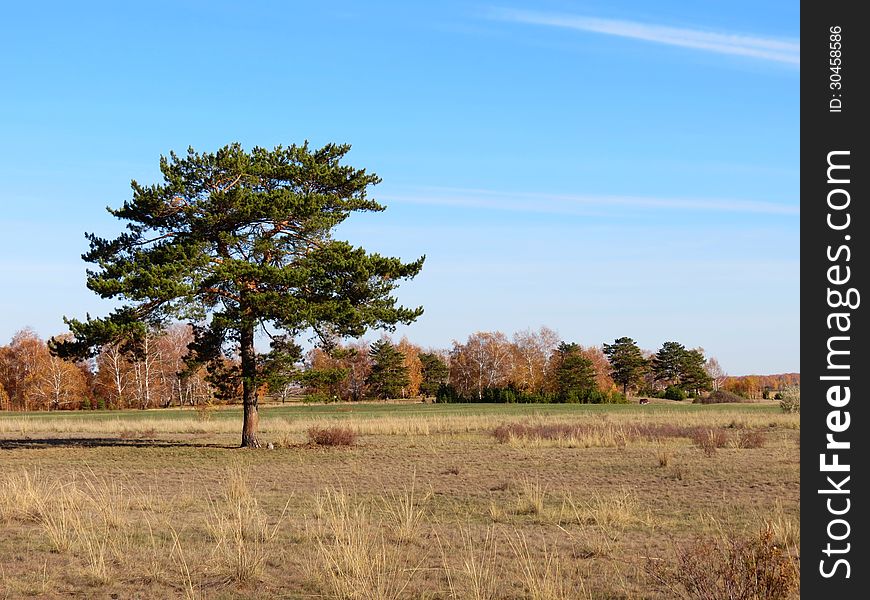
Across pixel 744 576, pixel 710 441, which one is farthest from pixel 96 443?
pixel 744 576

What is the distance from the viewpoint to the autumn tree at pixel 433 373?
120 metres

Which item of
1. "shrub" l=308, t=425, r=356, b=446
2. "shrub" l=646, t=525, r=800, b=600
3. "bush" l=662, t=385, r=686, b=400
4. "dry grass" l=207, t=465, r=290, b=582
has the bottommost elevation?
"bush" l=662, t=385, r=686, b=400

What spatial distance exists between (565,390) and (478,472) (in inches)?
3275

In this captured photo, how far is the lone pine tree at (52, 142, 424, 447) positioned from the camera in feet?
78.2

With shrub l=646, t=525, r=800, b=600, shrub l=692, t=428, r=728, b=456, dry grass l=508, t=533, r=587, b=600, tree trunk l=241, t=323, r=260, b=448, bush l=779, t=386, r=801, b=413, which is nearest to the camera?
shrub l=646, t=525, r=800, b=600

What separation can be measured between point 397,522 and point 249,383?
51.8 feet

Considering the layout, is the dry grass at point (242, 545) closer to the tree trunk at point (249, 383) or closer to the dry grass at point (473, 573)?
the dry grass at point (473, 573)

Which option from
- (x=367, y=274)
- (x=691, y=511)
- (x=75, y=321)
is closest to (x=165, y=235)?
(x=75, y=321)

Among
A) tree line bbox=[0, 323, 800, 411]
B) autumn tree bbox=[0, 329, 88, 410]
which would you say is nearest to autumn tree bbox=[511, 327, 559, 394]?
tree line bbox=[0, 323, 800, 411]

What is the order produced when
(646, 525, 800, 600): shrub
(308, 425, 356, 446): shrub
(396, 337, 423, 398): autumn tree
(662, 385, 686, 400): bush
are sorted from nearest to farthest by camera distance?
(646, 525, 800, 600): shrub → (308, 425, 356, 446): shrub → (662, 385, 686, 400): bush → (396, 337, 423, 398): autumn tree

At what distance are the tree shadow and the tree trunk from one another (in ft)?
2.86

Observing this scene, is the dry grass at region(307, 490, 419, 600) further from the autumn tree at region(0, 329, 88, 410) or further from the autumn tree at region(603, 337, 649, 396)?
the autumn tree at region(603, 337, 649, 396)

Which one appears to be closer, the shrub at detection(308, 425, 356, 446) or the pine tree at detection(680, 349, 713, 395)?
the shrub at detection(308, 425, 356, 446)

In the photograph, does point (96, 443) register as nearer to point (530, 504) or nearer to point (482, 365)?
point (530, 504)
